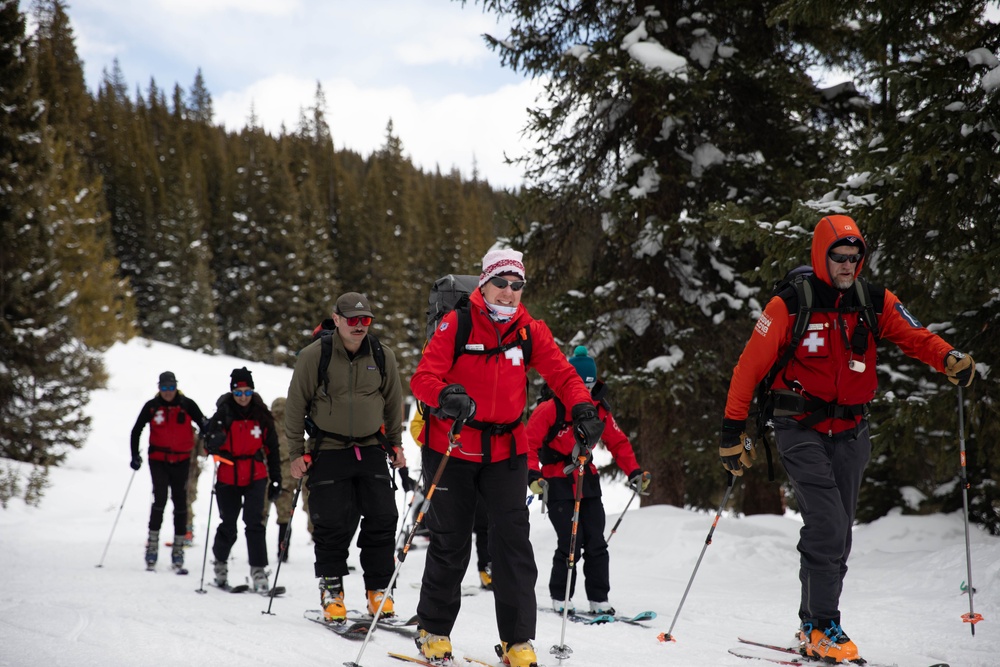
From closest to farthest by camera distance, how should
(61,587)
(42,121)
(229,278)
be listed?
1. (61,587)
2. (42,121)
3. (229,278)

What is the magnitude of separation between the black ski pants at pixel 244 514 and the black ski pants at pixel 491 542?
13.3 ft

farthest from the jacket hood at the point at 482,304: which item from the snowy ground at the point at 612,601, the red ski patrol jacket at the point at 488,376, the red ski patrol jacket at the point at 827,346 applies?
the snowy ground at the point at 612,601

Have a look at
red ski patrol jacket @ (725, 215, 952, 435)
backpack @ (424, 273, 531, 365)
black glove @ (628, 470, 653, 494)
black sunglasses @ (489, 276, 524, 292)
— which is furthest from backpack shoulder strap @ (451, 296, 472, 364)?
black glove @ (628, 470, 653, 494)

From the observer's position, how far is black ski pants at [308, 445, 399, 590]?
572 cm

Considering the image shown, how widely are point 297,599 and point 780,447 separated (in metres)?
4.92

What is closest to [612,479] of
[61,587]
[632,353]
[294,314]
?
[632,353]

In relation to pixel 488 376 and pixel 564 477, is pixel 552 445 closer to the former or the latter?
pixel 564 477

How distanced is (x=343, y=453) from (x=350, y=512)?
0.47 meters

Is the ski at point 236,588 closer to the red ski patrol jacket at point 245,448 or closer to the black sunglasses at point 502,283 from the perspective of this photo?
the red ski patrol jacket at point 245,448

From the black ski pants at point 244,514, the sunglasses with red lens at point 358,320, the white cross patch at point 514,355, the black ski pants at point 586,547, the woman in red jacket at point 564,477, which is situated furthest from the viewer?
the black ski pants at point 244,514

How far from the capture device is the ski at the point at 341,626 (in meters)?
5.11

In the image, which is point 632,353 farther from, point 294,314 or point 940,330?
point 294,314

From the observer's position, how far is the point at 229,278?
196 ft

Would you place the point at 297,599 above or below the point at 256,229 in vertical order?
below
